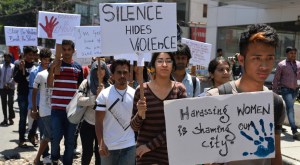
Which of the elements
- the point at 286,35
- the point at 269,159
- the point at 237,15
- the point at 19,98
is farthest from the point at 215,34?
the point at 269,159

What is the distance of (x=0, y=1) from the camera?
47812 millimetres

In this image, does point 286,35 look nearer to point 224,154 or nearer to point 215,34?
point 215,34

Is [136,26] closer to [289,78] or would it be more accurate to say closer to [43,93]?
[43,93]

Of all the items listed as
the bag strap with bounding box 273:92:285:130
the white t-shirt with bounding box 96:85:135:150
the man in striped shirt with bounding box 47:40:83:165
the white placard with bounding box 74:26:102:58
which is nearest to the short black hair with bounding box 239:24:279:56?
the bag strap with bounding box 273:92:285:130

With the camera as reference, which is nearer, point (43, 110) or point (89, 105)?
point (89, 105)

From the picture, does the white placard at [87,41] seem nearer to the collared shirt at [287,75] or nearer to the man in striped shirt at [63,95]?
the man in striped shirt at [63,95]

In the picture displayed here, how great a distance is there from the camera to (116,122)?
13.5 feet

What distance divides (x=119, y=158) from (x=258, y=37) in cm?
228

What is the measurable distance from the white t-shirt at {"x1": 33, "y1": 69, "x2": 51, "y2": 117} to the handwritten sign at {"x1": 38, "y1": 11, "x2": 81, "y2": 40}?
0.66 meters

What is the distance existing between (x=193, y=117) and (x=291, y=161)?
15.6ft

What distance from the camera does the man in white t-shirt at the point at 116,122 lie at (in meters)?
4.05

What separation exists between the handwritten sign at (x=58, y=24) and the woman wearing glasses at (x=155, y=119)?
3.29 metres

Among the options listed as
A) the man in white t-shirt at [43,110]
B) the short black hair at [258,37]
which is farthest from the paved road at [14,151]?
the short black hair at [258,37]

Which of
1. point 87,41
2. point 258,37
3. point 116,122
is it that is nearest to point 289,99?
point 87,41
